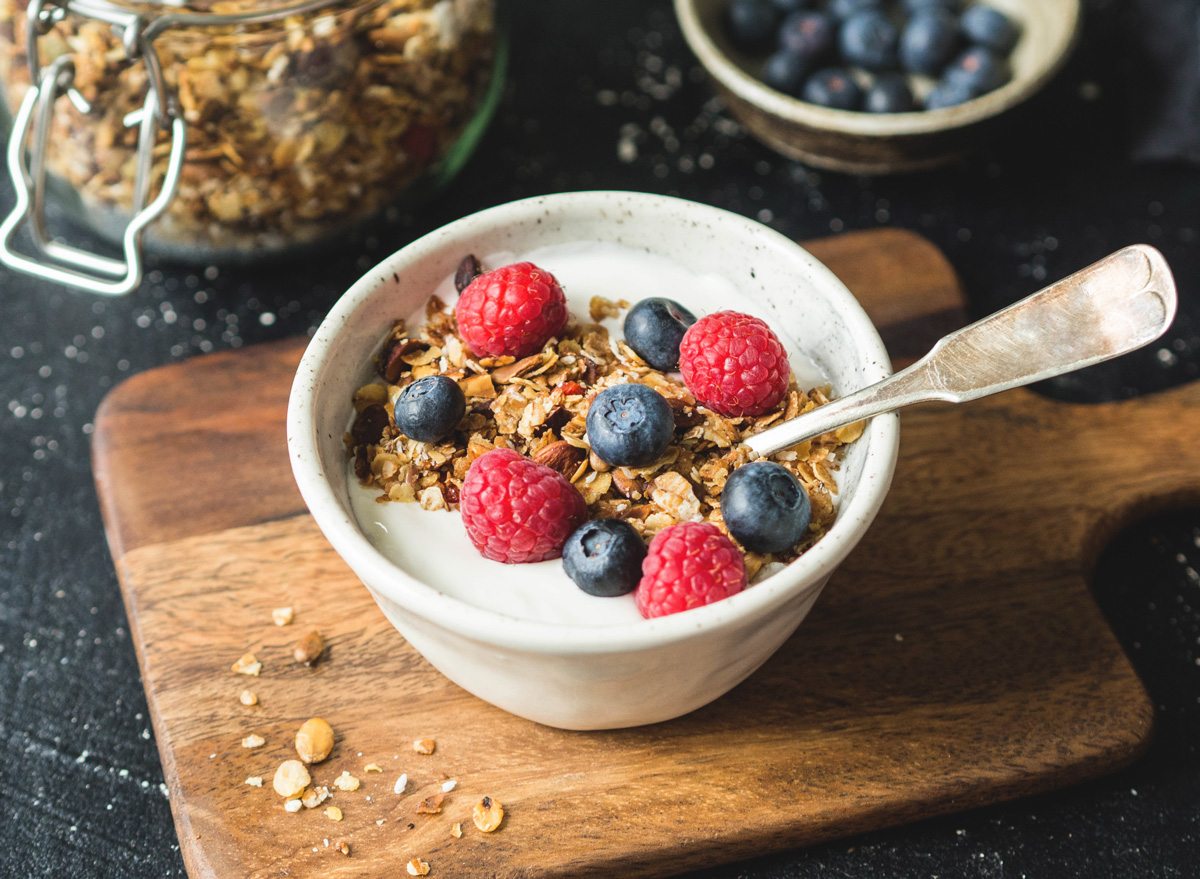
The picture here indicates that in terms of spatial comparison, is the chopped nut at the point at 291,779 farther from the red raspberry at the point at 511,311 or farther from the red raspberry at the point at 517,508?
the red raspberry at the point at 511,311

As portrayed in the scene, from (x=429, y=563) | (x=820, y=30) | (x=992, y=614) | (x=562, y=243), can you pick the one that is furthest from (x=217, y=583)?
(x=820, y=30)

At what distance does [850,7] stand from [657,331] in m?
0.98

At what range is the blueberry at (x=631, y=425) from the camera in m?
0.88

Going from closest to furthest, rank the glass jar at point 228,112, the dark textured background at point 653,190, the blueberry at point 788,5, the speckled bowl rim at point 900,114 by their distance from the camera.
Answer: the dark textured background at point 653,190
the glass jar at point 228,112
the speckled bowl rim at point 900,114
the blueberry at point 788,5

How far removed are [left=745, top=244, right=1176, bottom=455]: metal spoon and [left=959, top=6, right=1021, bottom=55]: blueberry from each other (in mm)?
912

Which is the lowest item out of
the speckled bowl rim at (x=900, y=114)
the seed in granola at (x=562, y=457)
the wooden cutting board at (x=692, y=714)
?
the wooden cutting board at (x=692, y=714)

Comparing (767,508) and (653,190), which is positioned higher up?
(767,508)

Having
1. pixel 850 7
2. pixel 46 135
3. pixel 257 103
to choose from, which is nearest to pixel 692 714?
pixel 257 103

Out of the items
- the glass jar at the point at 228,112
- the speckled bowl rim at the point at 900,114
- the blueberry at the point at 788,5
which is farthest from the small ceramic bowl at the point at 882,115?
the glass jar at the point at 228,112

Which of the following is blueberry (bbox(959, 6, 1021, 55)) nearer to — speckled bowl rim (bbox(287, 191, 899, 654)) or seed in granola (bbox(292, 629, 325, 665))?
speckled bowl rim (bbox(287, 191, 899, 654))

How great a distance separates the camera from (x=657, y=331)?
979 millimetres

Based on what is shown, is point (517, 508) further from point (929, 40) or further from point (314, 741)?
point (929, 40)

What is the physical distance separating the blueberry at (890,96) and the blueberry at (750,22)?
0.21 metres

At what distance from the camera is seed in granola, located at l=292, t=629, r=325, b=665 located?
3.47 ft
